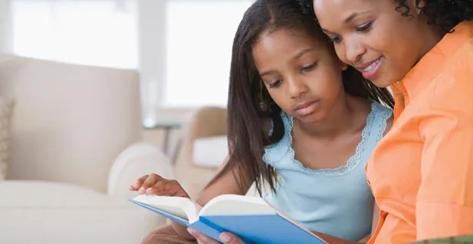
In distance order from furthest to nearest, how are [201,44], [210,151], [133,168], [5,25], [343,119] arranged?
[201,44] → [5,25] → [210,151] → [133,168] → [343,119]

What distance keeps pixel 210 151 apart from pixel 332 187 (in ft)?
7.30

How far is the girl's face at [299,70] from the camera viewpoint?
137cm

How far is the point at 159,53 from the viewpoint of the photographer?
5375mm

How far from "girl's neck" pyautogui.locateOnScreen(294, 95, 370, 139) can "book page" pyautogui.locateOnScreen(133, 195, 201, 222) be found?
37 cm

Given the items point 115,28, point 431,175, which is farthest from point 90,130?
point 115,28

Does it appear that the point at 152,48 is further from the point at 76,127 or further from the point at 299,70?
the point at 299,70

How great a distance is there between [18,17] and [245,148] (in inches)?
161

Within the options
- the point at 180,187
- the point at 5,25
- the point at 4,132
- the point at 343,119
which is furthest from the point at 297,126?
the point at 5,25

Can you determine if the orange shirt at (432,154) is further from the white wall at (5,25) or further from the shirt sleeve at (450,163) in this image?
the white wall at (5,25)

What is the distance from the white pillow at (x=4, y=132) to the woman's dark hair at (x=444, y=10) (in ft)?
5.11

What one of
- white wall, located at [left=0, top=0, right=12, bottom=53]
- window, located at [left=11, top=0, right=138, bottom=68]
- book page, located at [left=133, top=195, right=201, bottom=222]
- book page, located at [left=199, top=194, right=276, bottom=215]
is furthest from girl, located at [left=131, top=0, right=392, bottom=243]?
white wall, located at [left=0, top=0, right=12, bottom=53]

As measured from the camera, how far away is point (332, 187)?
4.76 ft

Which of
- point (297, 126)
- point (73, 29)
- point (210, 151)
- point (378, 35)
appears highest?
point (378, 35)

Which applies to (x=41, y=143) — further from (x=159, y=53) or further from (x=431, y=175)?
(x=159, y=53)
